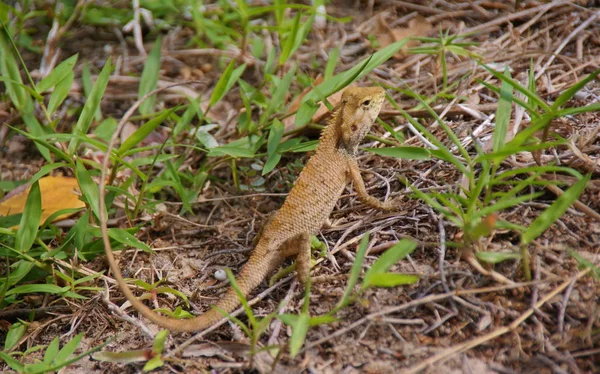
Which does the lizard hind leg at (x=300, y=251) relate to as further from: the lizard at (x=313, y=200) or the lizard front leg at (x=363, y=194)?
the lizard front leg at (x=363, y=194)

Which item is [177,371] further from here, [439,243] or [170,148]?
[170,148]

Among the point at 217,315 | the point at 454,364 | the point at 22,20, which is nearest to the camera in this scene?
the point at 454,364

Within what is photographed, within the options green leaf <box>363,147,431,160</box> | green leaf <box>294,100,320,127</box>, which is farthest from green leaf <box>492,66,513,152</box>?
green leaf <box>294,100,320,127</box>

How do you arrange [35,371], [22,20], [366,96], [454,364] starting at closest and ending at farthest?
[454,364] → [35,371] → [366,96] → [22,20]

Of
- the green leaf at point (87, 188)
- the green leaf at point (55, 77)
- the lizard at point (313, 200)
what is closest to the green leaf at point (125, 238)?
the green leaf at point (87, 188)

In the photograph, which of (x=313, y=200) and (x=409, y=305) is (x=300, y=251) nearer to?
(x=313, y=200)

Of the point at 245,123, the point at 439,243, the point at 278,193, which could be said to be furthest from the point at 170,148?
the point at 439,243
